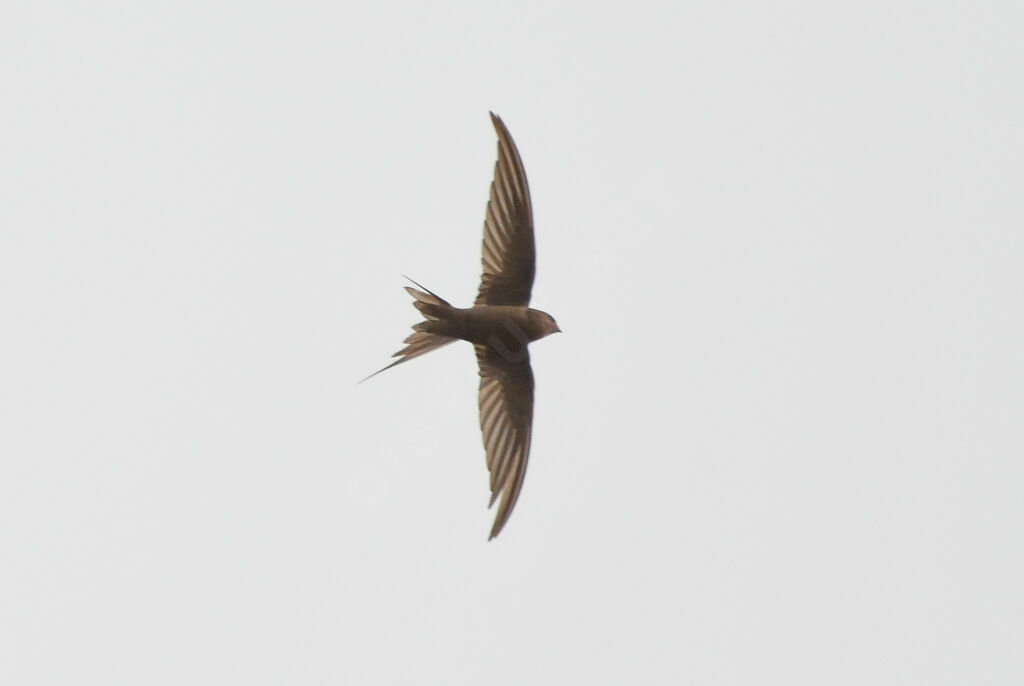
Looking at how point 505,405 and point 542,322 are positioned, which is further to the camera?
point 505,405

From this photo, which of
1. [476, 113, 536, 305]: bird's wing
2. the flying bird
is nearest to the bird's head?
the flying bird

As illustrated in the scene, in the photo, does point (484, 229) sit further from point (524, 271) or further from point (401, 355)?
point (401, 355)

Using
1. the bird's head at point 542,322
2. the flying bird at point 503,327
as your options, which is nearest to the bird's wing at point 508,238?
the flying bird at point 503,327

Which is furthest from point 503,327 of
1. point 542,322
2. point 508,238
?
point 508,238

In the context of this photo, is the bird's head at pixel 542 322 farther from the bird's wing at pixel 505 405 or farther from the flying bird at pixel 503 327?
the bird's wing at pixel 505 405

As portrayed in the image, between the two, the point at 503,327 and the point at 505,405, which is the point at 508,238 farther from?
the point at 505,405

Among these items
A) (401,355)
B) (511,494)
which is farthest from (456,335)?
(511,494)

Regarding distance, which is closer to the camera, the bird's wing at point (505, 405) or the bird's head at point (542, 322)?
the bird's head at point (542, 322)

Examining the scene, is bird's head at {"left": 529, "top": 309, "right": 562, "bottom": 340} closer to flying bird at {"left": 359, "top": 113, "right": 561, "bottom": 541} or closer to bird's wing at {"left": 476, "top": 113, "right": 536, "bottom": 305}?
flying bird at {"left": 359, "top": 113, "right": 561, "bottom": 541}
